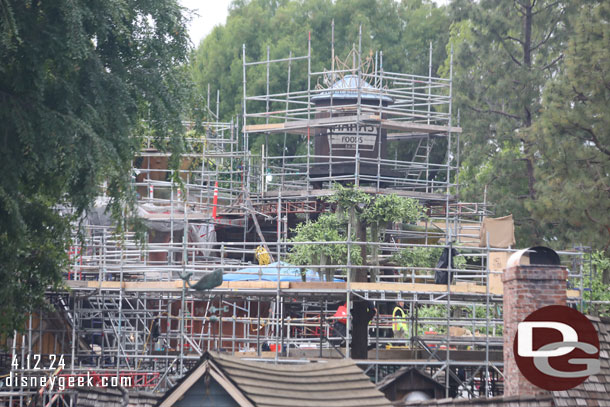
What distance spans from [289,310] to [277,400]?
64.2 ft

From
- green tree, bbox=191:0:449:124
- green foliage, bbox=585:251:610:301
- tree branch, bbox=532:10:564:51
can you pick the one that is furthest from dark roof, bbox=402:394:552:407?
green tree, bbox=191:0:449:124

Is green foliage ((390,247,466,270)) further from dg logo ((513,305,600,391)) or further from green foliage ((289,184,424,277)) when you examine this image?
dg logo ((513,305,600,391))

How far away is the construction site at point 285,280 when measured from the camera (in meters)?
25.0

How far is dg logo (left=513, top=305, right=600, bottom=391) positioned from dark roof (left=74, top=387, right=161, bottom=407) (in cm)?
646

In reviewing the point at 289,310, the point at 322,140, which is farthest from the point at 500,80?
the point at 289,310

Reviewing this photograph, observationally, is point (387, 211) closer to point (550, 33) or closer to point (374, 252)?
point (374, 252)

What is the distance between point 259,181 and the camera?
131 ft

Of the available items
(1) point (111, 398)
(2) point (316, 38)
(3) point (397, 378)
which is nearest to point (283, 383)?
(1) point (111, 398)

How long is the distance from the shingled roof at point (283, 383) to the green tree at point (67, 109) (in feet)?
15.0

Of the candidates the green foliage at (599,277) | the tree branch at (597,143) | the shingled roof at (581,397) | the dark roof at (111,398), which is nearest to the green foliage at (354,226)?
the dark roof at (111,398)

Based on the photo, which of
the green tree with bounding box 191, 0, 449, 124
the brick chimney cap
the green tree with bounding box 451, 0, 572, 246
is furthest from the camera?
the green tree with bounding box 191, 0, 449, 124

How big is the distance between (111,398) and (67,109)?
5.33m

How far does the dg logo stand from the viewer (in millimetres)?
16000

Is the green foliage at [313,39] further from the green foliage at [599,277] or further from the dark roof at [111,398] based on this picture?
the dark roof at [111,398]
